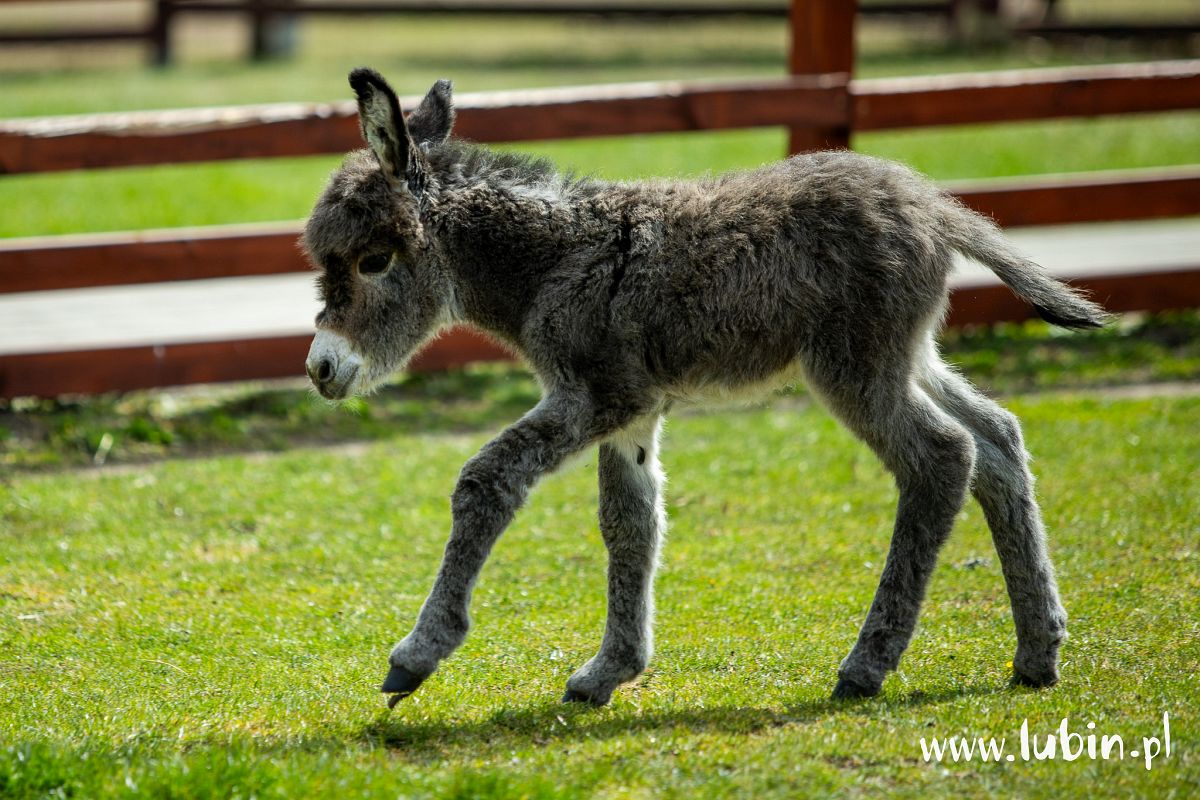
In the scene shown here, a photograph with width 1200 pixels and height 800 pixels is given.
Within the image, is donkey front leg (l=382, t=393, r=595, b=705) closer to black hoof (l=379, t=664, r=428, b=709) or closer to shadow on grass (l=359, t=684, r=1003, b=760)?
black hoof (l=379, t=664, r=428, b=709)

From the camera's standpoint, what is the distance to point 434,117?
17.2ft

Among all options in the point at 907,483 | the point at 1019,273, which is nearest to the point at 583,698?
the point at 907,483

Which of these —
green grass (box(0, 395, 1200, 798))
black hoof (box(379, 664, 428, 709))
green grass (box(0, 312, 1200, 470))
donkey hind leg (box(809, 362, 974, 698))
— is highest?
donkey hind leg (box(809, 362, 974, 698))

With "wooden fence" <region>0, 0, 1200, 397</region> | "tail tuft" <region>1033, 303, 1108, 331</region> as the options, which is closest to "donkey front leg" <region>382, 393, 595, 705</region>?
"tail tuft" <region>1033, 303, 1108, 331</region>

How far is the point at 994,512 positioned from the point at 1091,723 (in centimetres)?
91

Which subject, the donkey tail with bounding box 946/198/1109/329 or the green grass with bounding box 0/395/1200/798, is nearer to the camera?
the green grass with bounding box 0/395/1200/798

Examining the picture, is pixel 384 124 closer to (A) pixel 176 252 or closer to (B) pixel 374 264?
(B) pixel 374 264

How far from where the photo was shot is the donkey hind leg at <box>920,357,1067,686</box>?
16.1ft

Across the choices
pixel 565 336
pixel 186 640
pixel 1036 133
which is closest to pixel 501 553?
pixel 186 640

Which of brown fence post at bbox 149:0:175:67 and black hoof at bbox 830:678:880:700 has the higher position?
brown fence post at bbox 149:0:175:67

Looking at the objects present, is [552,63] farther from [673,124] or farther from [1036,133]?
[673,124]

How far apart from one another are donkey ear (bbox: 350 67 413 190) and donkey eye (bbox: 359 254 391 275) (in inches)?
10.5

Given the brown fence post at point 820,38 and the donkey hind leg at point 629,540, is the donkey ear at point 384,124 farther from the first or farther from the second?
the brown fence post at point 820,38

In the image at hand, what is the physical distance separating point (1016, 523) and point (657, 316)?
155cm
